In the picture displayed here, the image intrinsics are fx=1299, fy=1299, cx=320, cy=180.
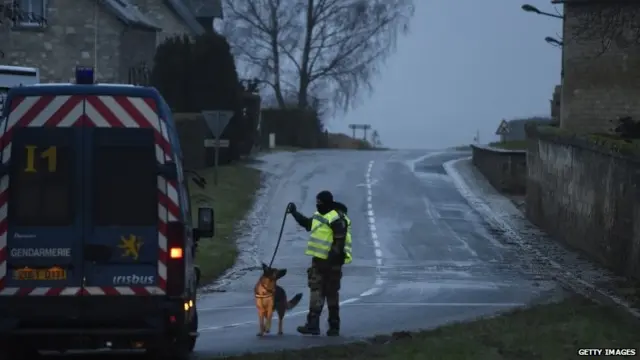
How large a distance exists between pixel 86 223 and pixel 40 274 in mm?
547

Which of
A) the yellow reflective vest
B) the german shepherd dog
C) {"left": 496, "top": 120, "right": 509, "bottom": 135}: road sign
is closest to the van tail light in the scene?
the german shepherd dog

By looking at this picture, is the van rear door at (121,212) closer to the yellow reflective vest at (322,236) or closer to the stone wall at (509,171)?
the yellow reflective vest at (322,236)

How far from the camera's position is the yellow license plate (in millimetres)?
10398

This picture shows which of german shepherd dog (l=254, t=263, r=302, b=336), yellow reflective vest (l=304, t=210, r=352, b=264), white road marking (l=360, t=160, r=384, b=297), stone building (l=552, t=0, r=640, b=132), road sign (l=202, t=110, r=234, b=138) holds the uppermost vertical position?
stone building (l=552, t=0, r=640, b=132)

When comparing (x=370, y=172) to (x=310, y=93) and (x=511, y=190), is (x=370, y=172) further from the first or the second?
(x=310, y=93)

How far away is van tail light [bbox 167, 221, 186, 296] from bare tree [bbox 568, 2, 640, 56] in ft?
40.6

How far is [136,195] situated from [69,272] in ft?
2.67

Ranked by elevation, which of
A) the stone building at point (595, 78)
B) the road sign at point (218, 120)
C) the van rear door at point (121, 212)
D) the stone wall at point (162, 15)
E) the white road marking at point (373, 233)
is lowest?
the white road marking at point (373, 233)

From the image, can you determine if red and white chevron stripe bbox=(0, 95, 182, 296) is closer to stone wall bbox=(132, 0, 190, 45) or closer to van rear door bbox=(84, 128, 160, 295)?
van rear door bbox=(84, 128, 160, 295)

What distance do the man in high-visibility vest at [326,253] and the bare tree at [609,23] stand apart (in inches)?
329

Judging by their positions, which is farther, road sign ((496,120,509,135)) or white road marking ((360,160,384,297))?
road sign ((496,120,509,135))

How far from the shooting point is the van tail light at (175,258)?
34.4 feet

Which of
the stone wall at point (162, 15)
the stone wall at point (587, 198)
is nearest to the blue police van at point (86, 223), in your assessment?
the stone wall at point (587, 198)

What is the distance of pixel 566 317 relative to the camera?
51.8ft
